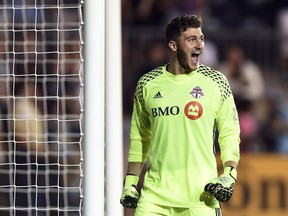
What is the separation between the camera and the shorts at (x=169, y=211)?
6.70 meters

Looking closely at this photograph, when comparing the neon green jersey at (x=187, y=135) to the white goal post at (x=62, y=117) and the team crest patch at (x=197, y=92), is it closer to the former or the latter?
the team crest patch at (x=197, y=92)

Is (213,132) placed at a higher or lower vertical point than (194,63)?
lower

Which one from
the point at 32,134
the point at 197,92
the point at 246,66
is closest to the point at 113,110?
the point at 197,92

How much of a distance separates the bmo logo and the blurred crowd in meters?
5.76

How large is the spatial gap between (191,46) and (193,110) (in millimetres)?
422

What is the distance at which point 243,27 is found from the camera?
14.3 metres

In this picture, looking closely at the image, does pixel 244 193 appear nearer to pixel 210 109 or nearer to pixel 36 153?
pixel 36 153

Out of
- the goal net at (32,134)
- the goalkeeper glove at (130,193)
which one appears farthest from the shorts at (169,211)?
the goal net at (32,134)

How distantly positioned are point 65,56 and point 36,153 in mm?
2683

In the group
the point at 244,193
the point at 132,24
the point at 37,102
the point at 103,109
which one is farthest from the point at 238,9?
the point at 103,109

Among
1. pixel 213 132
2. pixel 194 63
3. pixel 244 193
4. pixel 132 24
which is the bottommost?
pixel 244 193

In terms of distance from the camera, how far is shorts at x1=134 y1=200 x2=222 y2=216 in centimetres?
670

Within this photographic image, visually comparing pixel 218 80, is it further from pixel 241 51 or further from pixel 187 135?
pixel 241 51

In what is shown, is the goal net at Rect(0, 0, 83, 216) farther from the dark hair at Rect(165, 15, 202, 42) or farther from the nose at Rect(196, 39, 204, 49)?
the nose at Rect(196, 39, 204, 49)
